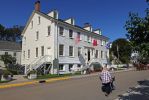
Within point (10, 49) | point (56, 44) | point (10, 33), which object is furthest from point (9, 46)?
point (10, 33)

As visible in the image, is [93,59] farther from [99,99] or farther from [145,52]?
[145,52]

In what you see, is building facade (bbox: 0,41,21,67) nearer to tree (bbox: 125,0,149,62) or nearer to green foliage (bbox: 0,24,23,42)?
green foliage (bbox: 0,24,23,42)

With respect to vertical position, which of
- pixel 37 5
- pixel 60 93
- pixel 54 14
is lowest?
pixel 60 93

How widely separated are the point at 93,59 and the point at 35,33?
1186cm

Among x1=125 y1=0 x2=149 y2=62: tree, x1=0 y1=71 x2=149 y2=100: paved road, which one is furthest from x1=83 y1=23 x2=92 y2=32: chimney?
x1=125 y1=0 x2=149 y2=62: tree

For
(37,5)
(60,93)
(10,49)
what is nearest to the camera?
(60,93)

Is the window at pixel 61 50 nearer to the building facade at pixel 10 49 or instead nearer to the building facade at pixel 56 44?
the building facade at pixel 56 44

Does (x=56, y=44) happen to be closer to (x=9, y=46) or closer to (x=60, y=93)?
(x=60, y=93)

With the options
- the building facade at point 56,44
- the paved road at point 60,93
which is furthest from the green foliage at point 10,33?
the paved road at point 60,93

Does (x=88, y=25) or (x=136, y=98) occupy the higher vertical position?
(x=88, y=25)

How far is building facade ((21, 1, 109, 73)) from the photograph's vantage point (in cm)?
3475

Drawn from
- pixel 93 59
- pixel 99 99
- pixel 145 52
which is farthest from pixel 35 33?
pixel 145 52

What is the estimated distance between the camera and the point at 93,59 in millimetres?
44000

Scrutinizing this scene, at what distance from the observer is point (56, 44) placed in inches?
1358
